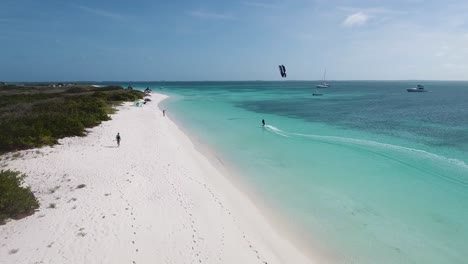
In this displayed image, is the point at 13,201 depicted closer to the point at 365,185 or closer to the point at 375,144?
the point at 365,185

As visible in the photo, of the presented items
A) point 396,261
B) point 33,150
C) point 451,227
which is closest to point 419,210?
point 451,227

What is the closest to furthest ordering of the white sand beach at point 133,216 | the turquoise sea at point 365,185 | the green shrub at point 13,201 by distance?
the white sand beach at point 133,216 → the green shrub at point 13,201 → the turquoise sea at point 365,185

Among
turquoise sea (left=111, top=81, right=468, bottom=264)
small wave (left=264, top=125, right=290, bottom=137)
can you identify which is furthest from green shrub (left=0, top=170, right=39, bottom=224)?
small wave (left=264, top=125, right=290, bottom=137)

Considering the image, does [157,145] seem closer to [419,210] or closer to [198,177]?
[198,177]

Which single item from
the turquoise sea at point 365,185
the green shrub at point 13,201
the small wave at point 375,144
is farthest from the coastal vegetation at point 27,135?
the small wave at point 375,144

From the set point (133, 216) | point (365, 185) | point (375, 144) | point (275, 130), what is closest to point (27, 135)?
point (133, 216)

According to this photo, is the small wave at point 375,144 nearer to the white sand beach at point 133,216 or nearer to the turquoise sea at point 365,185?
the turquoise sea at point 365,185
